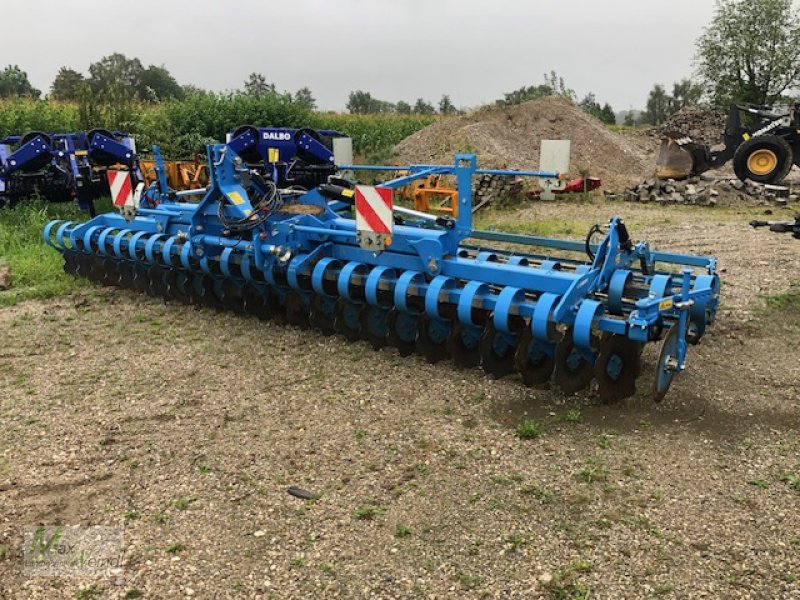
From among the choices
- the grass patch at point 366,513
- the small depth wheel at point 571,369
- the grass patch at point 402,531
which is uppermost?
the small depth wheel at point 571,369

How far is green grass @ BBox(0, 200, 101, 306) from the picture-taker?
290 inches

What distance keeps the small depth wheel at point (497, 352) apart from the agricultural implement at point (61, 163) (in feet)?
23.7

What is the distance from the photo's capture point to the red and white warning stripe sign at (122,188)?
23.7 feet

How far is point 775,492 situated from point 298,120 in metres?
16.4

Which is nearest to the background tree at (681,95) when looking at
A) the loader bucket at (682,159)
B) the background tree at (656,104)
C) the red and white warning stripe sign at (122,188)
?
the background tree at (656,104)

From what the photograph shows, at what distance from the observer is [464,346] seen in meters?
4.96

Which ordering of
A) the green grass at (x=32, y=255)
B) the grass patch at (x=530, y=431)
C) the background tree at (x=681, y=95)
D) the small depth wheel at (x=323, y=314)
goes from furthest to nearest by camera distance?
1. the background tree at (x=681, y=95)
2. the green grass at (x=32, y=255)
3. the small depth wheel at (x=323, y=314)
4. the grass patch at (x=530, y=431)

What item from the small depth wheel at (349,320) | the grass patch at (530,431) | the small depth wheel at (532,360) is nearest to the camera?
the grass patch at (530,431)

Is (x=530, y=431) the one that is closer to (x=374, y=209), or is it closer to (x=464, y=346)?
(x=464, y=346)

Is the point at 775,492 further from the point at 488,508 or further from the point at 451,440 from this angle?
the point at 451,440

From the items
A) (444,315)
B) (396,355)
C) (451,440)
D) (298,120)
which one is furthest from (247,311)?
(298,120)

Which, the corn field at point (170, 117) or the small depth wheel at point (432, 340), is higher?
the corn field at point (170, 117)

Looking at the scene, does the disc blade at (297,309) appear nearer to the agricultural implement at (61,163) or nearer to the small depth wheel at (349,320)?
the small depth wheel at (349,320)

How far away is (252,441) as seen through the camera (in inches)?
158
